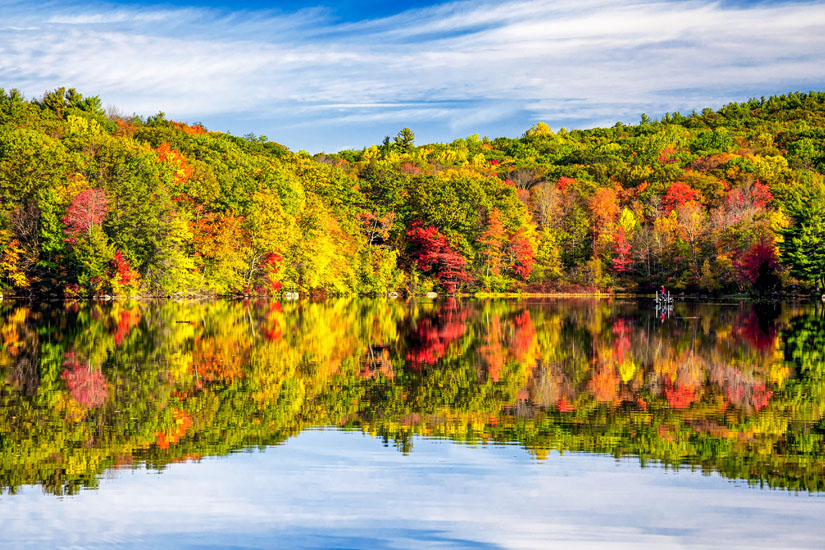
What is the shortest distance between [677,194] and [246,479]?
73.9 meters

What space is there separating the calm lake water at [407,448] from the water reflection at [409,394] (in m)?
0.06

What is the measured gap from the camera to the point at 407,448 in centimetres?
1103

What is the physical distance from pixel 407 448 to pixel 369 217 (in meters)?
61.1

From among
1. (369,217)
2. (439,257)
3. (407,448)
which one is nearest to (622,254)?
(439,257)

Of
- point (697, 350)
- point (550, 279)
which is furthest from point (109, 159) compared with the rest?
point (697, 350)

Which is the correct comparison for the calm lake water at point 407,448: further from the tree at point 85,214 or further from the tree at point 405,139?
the tree at point 405,139

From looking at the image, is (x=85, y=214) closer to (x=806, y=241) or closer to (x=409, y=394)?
(x=409, y=394)

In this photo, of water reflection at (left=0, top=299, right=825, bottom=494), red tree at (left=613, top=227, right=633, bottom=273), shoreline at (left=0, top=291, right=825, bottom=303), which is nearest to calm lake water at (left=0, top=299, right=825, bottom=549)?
A: water reflection at (left=0, top=299, right=825, bottom=494)

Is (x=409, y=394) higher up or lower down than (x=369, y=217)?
lower down

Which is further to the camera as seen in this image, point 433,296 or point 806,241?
point 433,296

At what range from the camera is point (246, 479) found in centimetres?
948

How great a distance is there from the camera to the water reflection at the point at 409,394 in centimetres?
1077

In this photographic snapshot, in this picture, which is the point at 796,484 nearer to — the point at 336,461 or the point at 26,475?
the point at 336,461

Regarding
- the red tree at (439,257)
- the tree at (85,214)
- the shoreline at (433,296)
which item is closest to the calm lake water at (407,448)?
the tree at (85,214)
